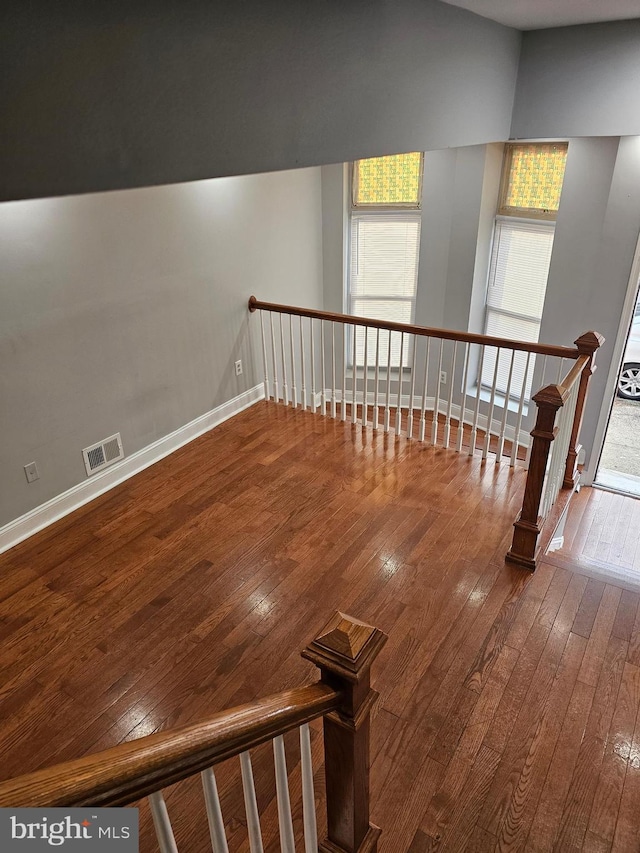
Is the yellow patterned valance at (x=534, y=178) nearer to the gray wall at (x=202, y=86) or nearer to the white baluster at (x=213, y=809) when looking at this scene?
the gray wall at (x=202, y=86)

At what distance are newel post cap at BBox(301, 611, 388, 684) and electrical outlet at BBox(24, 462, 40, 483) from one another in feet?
8.92

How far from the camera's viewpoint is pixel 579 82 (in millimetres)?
3809

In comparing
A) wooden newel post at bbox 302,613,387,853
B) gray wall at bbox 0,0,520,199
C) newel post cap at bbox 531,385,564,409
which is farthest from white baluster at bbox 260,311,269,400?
wooden newel post at bbox 302,613,387,853

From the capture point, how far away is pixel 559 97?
12.8ft

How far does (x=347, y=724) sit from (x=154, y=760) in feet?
1.74

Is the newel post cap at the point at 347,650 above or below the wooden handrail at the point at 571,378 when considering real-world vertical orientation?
below

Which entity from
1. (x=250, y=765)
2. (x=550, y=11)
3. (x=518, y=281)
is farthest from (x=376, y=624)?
(x=518, y=281)

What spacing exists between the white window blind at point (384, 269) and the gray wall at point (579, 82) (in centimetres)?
181

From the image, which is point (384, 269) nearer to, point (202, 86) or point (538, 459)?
point (538, 459)

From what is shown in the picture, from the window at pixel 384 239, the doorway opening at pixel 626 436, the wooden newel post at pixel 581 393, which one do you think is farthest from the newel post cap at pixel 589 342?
the window at pixel 384 239

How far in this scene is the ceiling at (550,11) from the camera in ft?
9.68

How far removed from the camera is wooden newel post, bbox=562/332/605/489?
130 inches

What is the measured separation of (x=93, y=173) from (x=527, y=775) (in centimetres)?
235

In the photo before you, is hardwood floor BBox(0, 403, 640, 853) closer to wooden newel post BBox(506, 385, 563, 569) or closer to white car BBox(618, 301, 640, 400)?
wooden newel post BBox(506, 385, 563, 569)
